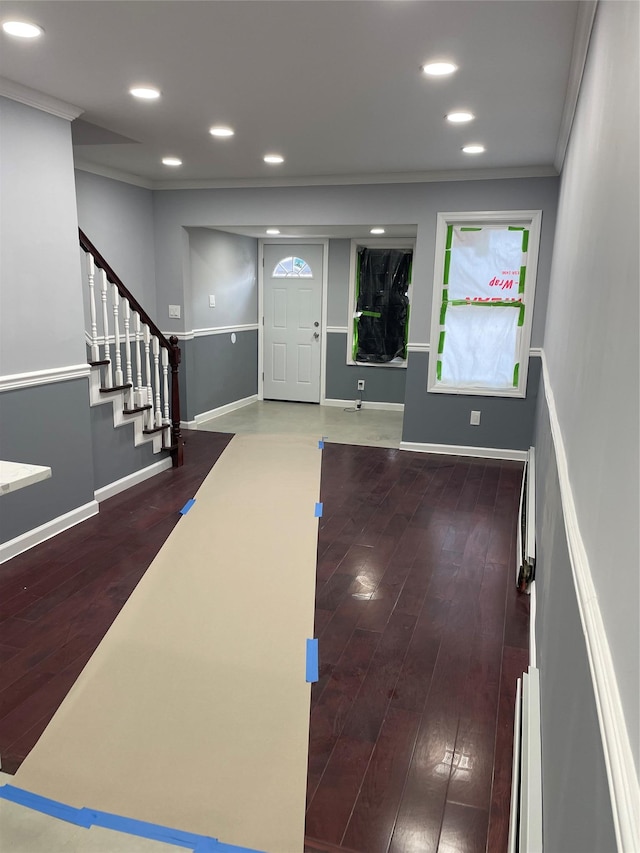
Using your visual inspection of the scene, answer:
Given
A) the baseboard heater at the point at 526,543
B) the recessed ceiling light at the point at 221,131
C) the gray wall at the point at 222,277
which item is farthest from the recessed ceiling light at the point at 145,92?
the baseboard heater at the point at 526,543

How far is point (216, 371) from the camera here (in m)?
7.14

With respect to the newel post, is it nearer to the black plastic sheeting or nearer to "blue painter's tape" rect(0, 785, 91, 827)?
the black plastic sheeting

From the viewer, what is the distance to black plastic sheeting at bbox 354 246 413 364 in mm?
7344

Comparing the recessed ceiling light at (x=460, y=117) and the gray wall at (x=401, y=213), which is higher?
the recessed ceiling light at (x=460, y=117)

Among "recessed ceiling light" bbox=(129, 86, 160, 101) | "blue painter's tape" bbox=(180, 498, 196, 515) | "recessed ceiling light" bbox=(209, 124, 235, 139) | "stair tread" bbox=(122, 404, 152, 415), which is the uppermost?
"recessed ceiling light" bbox=(209, 124, 235, 139)

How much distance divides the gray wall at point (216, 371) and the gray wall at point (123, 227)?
53 cm

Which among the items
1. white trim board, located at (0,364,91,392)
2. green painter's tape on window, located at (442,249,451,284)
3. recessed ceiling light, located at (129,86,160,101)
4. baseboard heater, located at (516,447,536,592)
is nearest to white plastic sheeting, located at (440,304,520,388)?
green painter's tape on window, located at (442,249,451,284)

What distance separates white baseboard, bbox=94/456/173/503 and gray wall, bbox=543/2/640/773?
3.53 metres

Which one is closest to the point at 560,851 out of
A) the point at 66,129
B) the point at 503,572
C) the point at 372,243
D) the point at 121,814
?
the point at 121,814

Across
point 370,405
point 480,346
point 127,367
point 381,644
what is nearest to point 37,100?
point 127,367

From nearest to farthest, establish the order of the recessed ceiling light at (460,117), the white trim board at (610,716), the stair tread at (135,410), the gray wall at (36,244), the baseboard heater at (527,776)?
the white trim board at (610,716) < the baseboard heater at (527,776) < the gray wall at (36,244) < the recessed ceiling light at (460,117) < the stair tread at (135,410)

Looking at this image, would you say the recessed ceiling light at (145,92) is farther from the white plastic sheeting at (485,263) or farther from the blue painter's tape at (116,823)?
the blue painter's tape at (116,823)

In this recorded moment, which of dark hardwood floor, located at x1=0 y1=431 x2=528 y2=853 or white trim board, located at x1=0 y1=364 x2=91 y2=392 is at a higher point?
white trim board, located at x1=0 y1=364 x2=91 y2=392

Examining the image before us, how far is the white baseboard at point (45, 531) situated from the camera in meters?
3.37
